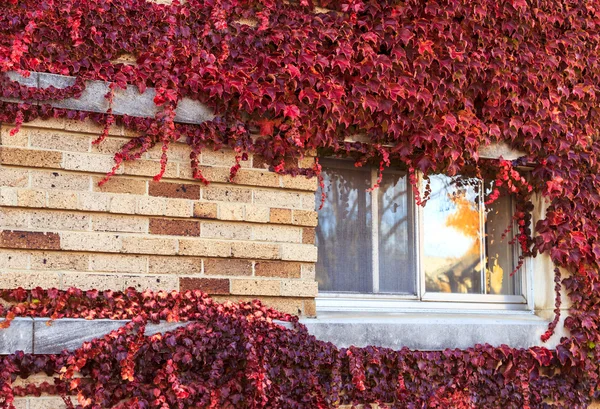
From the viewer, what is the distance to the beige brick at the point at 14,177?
4.06 meters

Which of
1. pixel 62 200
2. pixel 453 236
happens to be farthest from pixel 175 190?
pixel 453 236

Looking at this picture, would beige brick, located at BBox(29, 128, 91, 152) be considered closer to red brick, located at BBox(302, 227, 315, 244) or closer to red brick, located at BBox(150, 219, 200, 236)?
red brick, located at BBox(150, 219, 200, 236)

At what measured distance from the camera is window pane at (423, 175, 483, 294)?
215 inches

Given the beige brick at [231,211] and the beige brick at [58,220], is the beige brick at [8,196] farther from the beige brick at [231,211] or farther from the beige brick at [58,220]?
the beige brick at [231,211]

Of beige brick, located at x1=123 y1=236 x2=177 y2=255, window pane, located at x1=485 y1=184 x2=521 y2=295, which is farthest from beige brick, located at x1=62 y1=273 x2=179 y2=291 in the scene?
window pane, located at x1=485 y1=184 x2=521 y2=295

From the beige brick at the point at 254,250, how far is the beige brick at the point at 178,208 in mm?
347

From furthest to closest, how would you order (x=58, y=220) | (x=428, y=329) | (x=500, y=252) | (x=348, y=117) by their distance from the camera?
(x=500, y=252)
(x=428, y=329)
(x=348, y=117)
(x=58, y=220)

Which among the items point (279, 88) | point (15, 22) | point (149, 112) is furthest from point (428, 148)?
point (15, 22)

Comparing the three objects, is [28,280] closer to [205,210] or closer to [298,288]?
[205,210]

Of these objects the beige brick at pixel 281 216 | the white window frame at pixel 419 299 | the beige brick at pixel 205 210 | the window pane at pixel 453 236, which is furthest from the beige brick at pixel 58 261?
the window pane at pixel 453 236

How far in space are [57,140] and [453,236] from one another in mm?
2951

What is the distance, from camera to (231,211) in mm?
4535

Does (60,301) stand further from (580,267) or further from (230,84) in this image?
(580,267)

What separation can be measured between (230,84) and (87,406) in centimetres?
202
